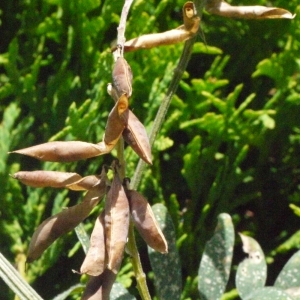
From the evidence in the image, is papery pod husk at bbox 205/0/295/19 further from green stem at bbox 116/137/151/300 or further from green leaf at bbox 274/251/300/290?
green leaf at bbox 274/251/300/290

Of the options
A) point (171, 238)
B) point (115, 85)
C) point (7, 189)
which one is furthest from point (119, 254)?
point (7, 189)

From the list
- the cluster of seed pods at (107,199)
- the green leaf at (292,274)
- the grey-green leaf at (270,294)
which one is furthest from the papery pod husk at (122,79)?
the green leaf at (292,274)

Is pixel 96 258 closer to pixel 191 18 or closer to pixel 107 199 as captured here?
pixel 107 199

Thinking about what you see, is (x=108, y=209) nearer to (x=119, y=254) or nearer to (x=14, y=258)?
(x=119, y=254)

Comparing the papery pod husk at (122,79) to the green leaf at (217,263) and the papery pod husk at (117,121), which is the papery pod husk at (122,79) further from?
the green leaf at (217,263)

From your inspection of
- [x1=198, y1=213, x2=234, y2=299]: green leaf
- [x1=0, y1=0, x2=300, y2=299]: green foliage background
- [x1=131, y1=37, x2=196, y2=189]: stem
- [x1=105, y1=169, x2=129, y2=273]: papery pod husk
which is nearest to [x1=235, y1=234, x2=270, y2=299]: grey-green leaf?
[x1=198, y1=213, x2=234, y2=299]: green leaf

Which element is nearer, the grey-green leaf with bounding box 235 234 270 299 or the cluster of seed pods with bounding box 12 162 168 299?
the cluster of seed pods with bounding box 12 162 168 299
